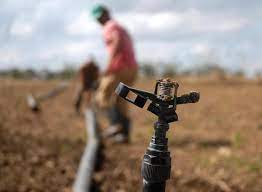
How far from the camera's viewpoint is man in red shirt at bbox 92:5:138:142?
6969mm

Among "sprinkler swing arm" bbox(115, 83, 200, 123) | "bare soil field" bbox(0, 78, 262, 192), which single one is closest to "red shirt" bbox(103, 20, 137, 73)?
"bare soil field" bbox(0, 78, 262, 192)

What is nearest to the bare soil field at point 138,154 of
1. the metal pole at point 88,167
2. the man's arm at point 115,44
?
the metal pole at point 88,167

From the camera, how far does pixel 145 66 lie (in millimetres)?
30188

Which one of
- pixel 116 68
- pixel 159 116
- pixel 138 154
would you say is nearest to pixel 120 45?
pixel 116 68

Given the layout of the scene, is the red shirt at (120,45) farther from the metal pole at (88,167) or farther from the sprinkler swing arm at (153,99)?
the sprinkler swing arm at (153,99)

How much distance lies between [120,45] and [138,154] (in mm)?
1525

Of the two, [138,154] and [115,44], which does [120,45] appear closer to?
[115,44]

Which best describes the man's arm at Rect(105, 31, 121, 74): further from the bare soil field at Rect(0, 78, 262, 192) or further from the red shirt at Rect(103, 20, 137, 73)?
the bare soil field at Rect(0, 78, 262, 192)

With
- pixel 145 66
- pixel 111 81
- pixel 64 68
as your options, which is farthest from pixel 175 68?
pixel 111 81

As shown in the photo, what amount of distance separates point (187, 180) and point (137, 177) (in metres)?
0.41

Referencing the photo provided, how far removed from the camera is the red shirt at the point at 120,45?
22.9ft

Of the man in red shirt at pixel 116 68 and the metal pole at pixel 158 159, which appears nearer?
the metal pole at pixel 158 159

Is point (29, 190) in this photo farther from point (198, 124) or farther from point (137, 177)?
point (198, 124)

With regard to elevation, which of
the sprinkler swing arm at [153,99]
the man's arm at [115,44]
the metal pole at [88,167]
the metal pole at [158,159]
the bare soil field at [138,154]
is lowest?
the bare soil field at [138,154]
